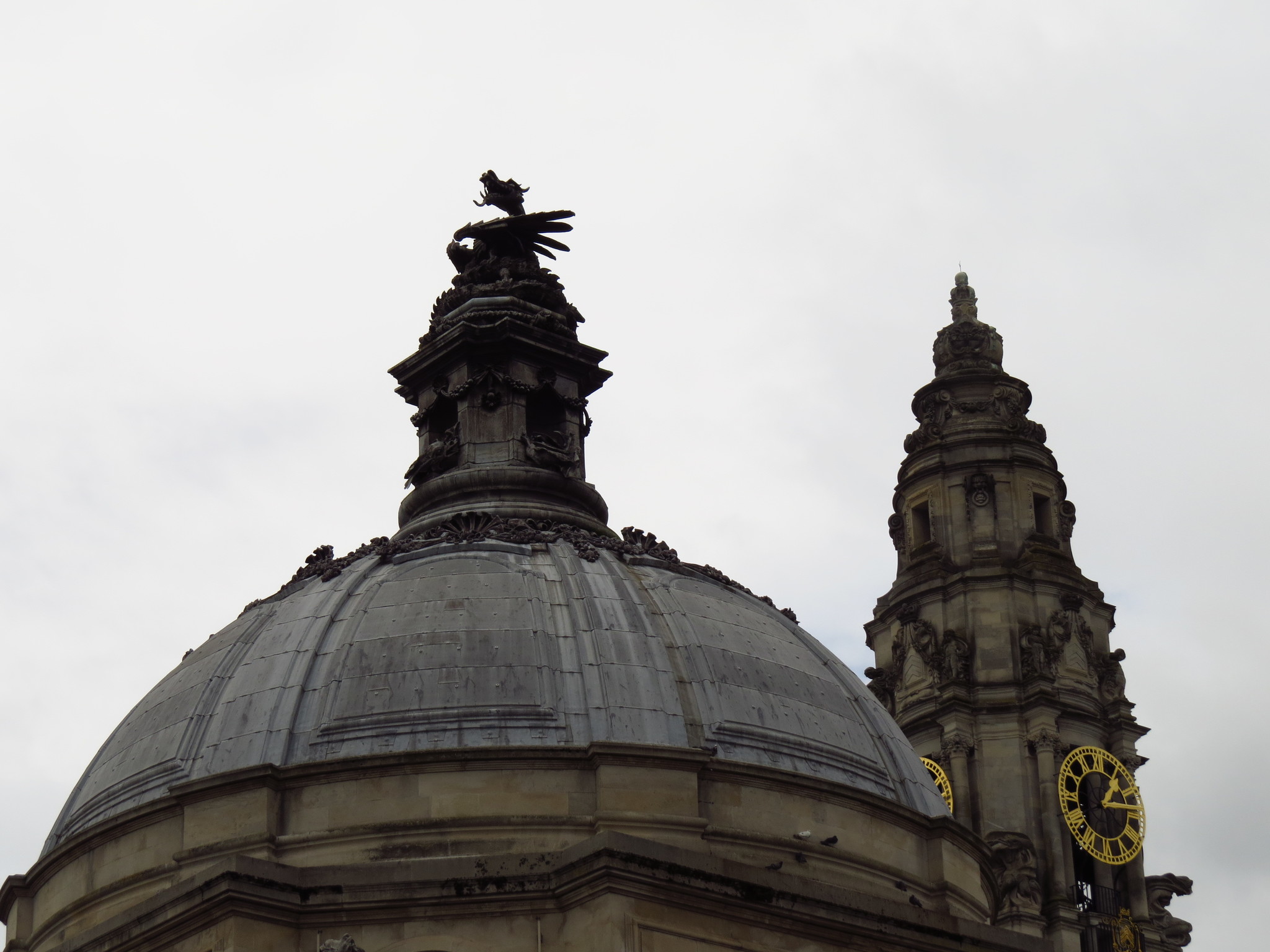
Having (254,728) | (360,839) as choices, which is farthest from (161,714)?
(360,839)

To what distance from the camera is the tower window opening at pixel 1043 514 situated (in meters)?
90.3

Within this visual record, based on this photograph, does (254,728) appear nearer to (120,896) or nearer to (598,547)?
(120,896)

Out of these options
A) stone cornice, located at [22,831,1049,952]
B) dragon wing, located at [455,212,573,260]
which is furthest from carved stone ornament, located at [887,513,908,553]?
stone cornice, located at [22,831,1049,952]

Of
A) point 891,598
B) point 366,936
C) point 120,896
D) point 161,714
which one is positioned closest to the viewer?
point 366,936

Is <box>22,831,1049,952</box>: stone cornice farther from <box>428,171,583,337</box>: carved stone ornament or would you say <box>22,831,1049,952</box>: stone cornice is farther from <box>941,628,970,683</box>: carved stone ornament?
<box>941,628,970,683</box>: carved stone ornament

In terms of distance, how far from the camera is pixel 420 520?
203 feet

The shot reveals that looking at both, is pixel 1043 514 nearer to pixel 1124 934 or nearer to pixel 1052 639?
pixel 1052 639

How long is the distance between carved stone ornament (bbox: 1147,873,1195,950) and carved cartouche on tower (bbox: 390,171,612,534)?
2510cm

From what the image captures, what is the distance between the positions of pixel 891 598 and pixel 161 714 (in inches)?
1435

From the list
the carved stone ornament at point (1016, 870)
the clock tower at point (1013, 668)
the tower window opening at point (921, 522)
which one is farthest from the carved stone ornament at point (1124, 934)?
the tower window opening at point (921, 522)

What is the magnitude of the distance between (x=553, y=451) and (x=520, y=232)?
26.0 ft

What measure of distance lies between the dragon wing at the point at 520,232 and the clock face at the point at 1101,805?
2305 cm

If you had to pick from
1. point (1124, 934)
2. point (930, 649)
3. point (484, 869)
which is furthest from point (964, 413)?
point (484, 869)

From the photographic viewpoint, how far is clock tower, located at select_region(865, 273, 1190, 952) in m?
80.5
